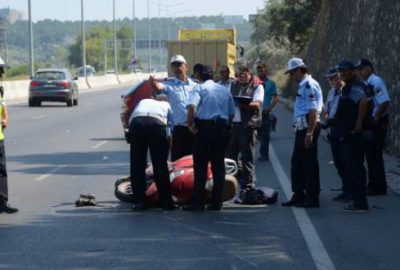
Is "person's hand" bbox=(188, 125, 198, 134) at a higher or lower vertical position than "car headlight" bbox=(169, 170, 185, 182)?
higher

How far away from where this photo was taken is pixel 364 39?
27.3 m

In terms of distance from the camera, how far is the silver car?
137 feet

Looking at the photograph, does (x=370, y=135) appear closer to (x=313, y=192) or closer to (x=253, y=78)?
(x=313, y=192)

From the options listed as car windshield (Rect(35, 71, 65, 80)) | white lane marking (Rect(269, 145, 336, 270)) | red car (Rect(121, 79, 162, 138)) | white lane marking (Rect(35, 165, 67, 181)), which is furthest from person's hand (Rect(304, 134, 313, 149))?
car windshield (Rect(35, 71, 65, 80))

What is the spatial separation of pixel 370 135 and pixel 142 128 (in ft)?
9.91

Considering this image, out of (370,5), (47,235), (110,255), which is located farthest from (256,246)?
(370,5)

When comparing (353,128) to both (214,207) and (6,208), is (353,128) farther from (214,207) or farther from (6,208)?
(6,208)

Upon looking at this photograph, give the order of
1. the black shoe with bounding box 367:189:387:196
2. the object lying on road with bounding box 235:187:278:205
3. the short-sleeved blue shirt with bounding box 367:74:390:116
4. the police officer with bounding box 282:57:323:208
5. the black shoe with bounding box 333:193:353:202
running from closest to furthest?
the police officer with bounding box 282:57:323:208, the object lying on road with bounding box 235:187:278:205, the black shoe with bounding box 333:193:353:202, the black shoe with bounding box 367:189:387:196, the short-sleeved blue shirt with bounding box 367:74:390:116

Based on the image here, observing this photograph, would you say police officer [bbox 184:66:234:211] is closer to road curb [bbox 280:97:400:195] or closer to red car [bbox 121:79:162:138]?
road curb [bbox 280:97:400:195]

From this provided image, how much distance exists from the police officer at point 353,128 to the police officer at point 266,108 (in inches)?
252

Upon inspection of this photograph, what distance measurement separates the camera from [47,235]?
405 inches

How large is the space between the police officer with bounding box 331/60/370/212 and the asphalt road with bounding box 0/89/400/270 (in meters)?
0.33

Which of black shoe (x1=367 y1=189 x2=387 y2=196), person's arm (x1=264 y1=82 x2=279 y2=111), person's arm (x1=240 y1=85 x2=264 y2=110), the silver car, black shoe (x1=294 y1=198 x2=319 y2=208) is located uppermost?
person's arm (x1=240 y1=85 x2=264 y2=110)

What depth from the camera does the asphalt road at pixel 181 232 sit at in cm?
894
